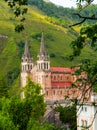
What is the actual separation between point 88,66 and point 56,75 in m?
138

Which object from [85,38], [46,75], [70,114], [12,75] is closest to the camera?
[85,38]

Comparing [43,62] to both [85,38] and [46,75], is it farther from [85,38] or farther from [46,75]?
[85,38]

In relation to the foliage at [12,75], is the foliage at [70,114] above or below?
above

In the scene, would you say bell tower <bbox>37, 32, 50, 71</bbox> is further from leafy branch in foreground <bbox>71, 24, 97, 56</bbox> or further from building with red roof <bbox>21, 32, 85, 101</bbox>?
leafy branch in foreground <bbox>71, 24, 97, 56</bbox>

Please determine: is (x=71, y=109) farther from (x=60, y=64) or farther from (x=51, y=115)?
(x=60, y=64)

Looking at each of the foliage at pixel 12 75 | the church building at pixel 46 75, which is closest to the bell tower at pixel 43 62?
the church building at pixel 46 75

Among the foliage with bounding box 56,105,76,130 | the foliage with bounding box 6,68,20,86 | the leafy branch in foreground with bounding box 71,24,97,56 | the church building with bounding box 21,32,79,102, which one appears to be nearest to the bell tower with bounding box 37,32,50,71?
Result: the church building with bounding box 21,32,79,102

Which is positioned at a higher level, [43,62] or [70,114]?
[70,114]

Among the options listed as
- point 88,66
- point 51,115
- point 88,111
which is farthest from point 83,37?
point 51,115

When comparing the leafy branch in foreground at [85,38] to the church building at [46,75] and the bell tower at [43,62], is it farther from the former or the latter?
the bell tower at [43,62]

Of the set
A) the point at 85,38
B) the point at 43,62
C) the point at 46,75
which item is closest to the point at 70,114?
the point at 85,38

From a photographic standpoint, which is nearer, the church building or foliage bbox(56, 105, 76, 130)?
foliage bbox(56, 105, 76, 130)

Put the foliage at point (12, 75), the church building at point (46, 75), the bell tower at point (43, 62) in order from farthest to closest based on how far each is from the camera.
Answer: the foliage at point (12, 75), the church building at point (46, 75), the bell tower at point (43, 62)

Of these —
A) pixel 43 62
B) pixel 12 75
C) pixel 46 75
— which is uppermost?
pixel 43 62
